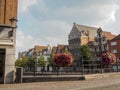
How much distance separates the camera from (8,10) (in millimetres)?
21859

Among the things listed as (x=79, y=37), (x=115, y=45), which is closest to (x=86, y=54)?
(x=115, y=45)

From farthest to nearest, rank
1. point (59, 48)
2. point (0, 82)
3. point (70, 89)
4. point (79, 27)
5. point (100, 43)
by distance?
point (59, 48), point (79, 27), point (100, 43), point (0, 82), point (70, 89)

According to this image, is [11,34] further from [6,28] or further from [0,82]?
[0,82]

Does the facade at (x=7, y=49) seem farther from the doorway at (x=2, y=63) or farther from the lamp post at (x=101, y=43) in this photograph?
the lamp post at (x=101, y=43)

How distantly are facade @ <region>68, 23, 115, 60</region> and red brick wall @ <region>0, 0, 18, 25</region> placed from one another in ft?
220

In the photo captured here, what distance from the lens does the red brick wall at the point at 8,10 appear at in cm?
2145

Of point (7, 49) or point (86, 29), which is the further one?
point (86, 29)

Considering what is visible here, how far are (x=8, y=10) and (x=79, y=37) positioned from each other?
229 feet

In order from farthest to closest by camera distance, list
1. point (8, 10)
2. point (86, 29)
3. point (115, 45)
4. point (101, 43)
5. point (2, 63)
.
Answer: point (86, 29), point (101, 43), point (115, 45), point (8, 10), point (2, 63)

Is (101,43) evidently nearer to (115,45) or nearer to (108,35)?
(108,35)

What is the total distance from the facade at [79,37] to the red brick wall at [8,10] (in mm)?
67024

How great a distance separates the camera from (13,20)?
21.0 m

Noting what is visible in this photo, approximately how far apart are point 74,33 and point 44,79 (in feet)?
246

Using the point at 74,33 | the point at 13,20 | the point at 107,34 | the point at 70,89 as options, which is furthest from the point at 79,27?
the point at 70,89
